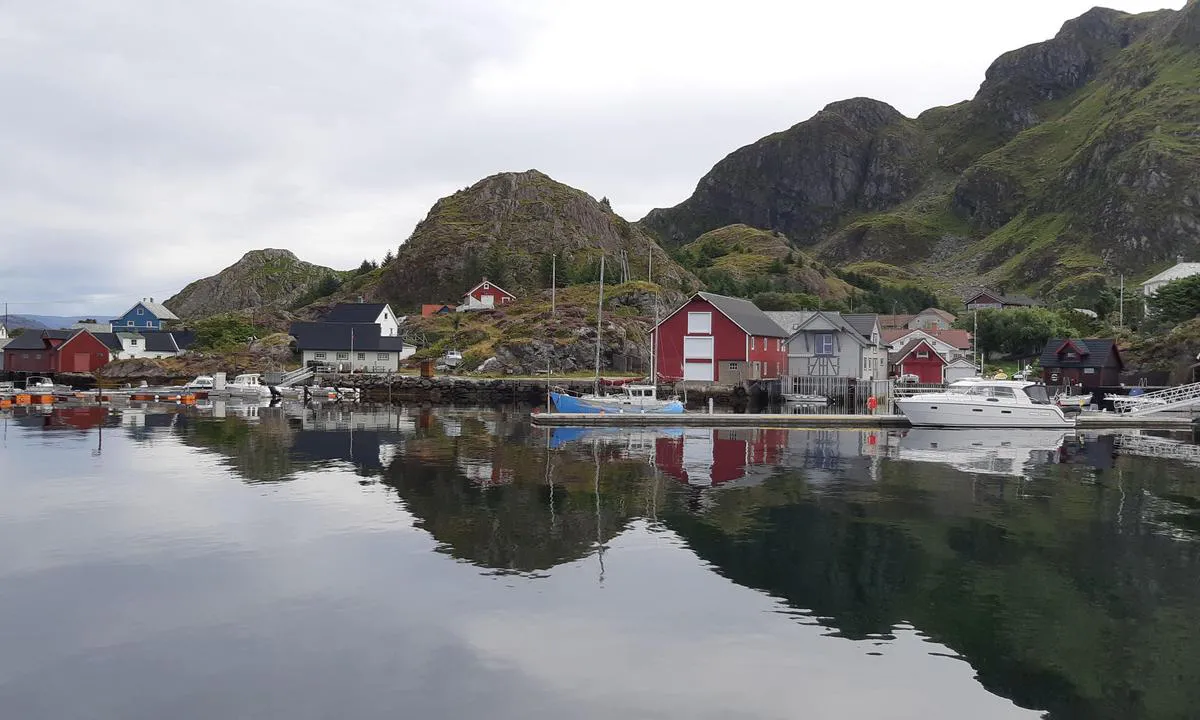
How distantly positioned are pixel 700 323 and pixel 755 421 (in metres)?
25.4

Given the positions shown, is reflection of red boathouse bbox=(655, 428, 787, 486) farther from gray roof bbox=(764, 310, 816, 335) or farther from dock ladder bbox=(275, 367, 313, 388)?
dock ladder bbox=(275, 367, 313, 388)

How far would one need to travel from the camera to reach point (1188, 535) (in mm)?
21281

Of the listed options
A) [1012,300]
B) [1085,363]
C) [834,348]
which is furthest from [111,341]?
[1012,300]

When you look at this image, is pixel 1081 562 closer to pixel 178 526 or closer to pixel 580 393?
pixel 178 526

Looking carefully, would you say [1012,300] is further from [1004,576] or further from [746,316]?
[1004,576]

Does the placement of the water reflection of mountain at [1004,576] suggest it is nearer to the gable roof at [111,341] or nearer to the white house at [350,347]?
the white house at [350,347]

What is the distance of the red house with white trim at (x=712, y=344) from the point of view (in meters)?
74.1

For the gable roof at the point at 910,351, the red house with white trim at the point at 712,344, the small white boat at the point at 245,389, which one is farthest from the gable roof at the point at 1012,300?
the small white boat at the point at 245,389

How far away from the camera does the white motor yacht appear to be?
50.5 metres

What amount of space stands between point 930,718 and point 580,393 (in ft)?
198

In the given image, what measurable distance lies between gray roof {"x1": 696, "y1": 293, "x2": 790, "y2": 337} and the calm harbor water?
42.7 metres

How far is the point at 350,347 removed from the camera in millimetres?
92500

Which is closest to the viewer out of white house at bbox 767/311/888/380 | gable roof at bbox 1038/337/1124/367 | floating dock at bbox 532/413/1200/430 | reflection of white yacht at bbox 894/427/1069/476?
reflection of white yacht at bbox 894/427/1069/476

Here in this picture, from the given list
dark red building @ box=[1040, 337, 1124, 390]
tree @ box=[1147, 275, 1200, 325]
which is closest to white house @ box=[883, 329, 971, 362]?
dark red building @ box=[1040, 337, 1124, 390]
